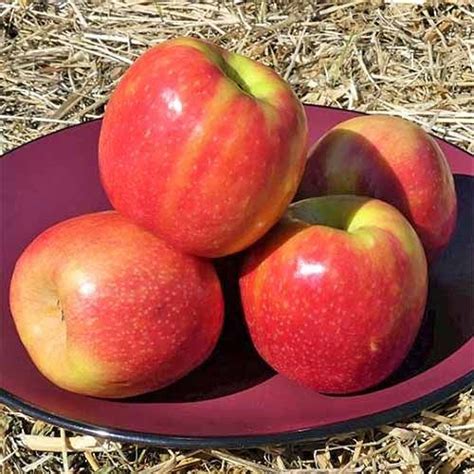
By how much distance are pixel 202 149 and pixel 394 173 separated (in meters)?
0.26

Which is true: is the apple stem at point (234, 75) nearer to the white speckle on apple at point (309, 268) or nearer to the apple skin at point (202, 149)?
the apple skin at point (202, 149)

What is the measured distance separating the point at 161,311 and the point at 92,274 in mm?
74

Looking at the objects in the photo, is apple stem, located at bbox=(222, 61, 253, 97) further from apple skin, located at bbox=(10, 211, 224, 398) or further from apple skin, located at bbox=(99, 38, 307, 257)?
apple skin, located at bbox=(10, 211, 224, 398)

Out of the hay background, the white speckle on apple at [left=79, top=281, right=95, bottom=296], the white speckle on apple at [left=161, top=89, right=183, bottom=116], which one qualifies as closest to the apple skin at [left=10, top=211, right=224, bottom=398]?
the white speckle on apple at [left=79, top=281, right=95, bottom=296]

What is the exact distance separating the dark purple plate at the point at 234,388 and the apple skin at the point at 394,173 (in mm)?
87

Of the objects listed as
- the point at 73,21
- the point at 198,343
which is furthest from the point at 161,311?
the point at 73,21

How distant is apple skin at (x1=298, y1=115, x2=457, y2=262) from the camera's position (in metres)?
1.15

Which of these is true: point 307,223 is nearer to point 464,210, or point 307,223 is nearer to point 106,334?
point 106,334

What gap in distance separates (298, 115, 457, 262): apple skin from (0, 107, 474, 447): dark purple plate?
9 cm

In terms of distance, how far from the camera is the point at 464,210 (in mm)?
1333

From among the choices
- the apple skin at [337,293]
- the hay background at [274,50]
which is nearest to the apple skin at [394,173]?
the apple skin at [337,293]

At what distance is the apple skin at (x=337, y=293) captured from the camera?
1002 mm

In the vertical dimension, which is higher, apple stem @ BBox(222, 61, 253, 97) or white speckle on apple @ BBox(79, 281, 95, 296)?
apple stem @ BBox(222, 61, 253, 97)

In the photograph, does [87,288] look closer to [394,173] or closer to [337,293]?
[337,293]
